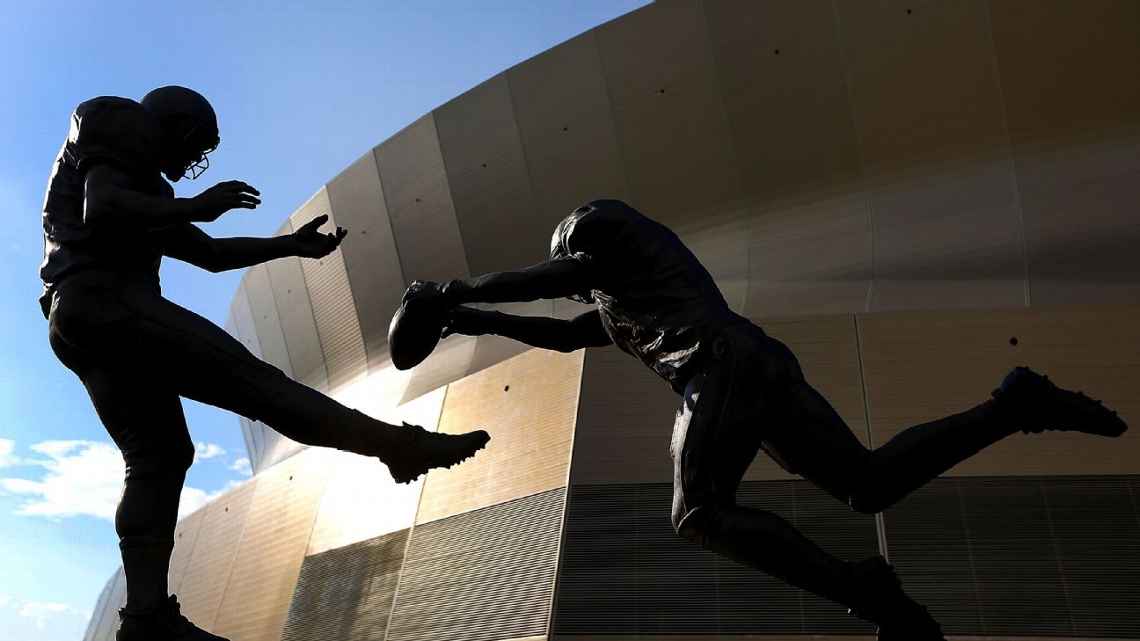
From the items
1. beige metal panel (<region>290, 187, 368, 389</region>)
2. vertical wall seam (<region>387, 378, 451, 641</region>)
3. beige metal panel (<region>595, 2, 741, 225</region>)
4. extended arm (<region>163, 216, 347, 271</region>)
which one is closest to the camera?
extended arm (<region>163, 216, 347, 271</region>)

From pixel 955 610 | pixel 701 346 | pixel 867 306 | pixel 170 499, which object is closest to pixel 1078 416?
pixel 701 346

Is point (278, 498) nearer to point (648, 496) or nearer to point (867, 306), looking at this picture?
point (648, 496)

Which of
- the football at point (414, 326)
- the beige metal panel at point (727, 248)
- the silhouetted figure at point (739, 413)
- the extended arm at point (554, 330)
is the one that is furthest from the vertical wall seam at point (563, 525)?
the football at point (414, 326)

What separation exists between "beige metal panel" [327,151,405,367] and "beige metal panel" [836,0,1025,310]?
29.6 ft

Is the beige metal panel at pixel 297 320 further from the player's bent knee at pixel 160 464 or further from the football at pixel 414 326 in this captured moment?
the football at pixel 414 326

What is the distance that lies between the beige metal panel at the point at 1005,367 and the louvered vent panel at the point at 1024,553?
0.96ft

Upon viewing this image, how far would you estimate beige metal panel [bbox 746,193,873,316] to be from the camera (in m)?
13.1

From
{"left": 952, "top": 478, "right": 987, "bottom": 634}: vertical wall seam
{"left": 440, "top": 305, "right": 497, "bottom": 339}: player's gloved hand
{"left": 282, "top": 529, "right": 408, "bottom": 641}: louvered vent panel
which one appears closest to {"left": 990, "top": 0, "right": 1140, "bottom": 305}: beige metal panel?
{"left": 952, "top": 478, "right": 987, "bottom": 634}: vertical wall seam

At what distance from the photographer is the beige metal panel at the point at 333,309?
19.0m

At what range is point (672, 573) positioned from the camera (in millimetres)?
10930

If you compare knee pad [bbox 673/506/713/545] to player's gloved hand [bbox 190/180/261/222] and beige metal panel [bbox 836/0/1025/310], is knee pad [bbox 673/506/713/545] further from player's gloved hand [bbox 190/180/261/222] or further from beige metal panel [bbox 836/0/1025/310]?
beige metal panel [bbox 836/0/1025/310]

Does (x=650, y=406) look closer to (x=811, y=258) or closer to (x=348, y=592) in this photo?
(x=811, y=258)

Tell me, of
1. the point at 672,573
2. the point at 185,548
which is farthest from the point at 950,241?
the point at 185,548

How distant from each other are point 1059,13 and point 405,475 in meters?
13.4
